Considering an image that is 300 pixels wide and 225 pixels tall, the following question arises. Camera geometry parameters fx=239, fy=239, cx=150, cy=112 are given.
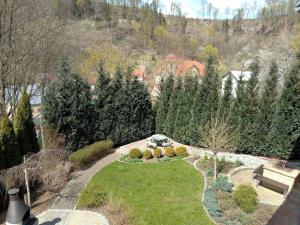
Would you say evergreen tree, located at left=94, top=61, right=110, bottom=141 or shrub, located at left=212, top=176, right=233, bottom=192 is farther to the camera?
evergreen tree, located at left=94, top=61, right=110, bottom=141

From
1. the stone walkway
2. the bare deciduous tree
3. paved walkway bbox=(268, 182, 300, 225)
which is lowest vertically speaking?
paved walkway bbox=(268, 182, 300, 225)

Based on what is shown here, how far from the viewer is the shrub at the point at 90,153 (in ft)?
47.9

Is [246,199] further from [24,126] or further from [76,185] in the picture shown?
[24,126]

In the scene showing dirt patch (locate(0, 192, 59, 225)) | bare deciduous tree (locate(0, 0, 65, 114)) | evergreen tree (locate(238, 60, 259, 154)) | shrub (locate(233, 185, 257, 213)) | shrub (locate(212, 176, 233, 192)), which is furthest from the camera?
evergreen tree (locate(238, 60, 259, 154))

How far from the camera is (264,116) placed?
16156mm

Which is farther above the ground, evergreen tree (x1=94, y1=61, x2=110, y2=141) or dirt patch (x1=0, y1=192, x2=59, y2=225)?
evergreen tree (x1=94, y1=61, x2=110, y2=141)

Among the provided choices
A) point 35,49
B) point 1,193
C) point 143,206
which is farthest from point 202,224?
point 35,49

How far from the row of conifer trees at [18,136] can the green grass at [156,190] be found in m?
4.09

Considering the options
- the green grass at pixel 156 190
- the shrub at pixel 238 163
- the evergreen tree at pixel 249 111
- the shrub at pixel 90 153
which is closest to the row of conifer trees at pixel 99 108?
the shrub at pixel 90 153

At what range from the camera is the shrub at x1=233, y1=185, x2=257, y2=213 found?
9594 millimetres

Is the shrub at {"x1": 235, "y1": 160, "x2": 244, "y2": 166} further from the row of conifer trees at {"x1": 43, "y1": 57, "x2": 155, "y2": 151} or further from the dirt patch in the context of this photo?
the dirt patch

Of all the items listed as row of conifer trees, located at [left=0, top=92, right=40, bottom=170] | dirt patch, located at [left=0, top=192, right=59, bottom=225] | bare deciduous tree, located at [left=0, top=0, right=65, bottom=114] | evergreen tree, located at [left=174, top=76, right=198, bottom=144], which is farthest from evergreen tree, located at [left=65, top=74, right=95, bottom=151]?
evergreen tree, located at [left=174, top=76, right=198, bottom=144]

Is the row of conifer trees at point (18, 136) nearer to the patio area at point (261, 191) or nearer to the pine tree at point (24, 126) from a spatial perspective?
the pine tree at point (24, 126)

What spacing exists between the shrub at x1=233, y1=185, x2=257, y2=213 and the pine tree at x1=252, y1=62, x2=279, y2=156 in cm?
721
